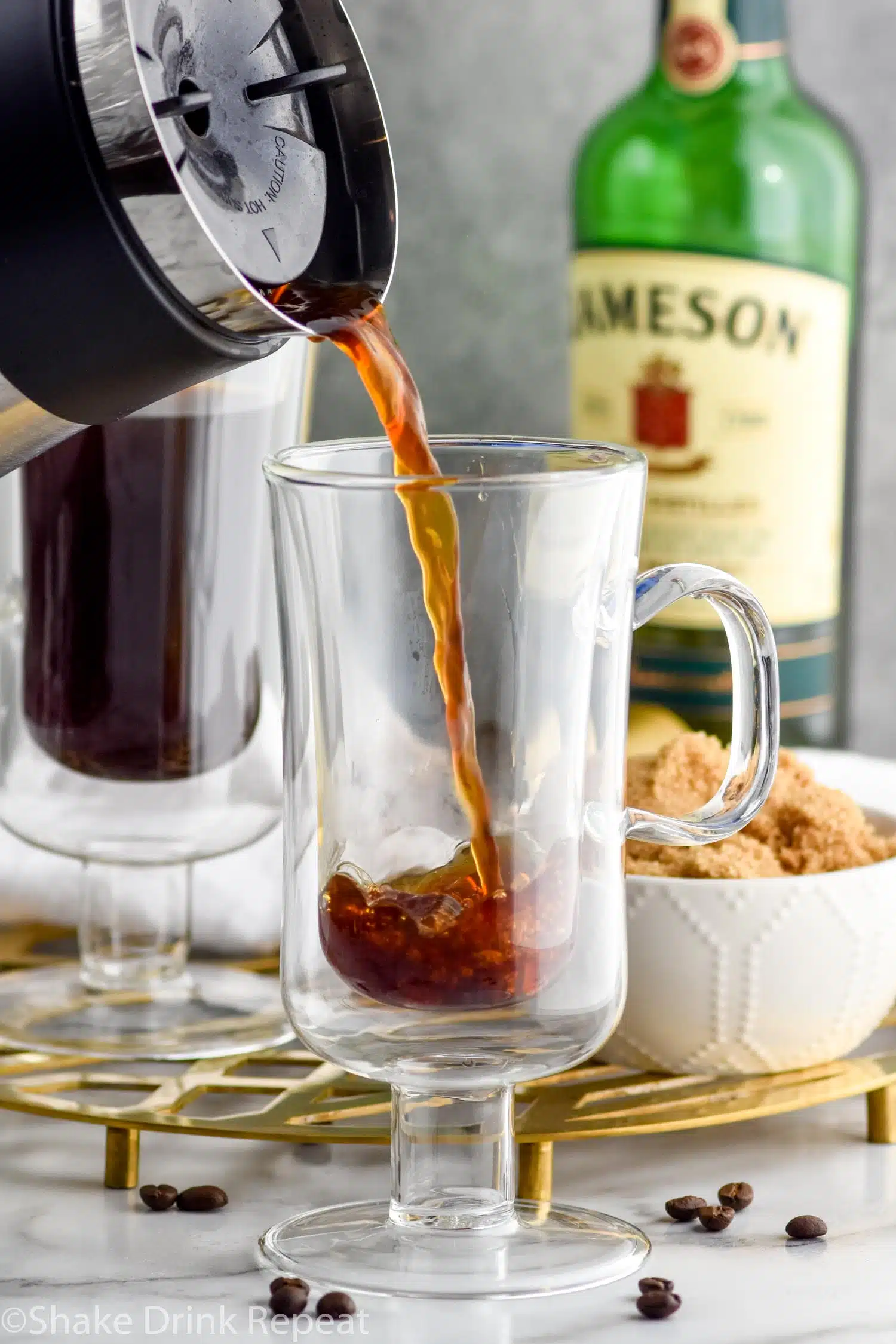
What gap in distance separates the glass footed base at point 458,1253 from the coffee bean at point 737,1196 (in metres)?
0.03

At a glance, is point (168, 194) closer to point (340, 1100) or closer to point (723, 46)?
point (340, 1100)

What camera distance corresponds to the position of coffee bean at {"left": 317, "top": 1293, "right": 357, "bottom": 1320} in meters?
0.52

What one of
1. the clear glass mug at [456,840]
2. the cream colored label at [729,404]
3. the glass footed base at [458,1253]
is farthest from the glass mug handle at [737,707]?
the cream colored label at [729,404]

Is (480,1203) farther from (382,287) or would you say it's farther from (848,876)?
(382,287)

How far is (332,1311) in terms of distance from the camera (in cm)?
52

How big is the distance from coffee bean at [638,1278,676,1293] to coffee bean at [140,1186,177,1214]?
0.15 m

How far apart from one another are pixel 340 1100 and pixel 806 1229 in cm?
16

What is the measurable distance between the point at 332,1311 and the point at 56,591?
31cm

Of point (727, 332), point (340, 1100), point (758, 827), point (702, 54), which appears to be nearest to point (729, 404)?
point (727, 332)

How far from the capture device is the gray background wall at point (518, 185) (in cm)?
121

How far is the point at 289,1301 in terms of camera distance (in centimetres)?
52

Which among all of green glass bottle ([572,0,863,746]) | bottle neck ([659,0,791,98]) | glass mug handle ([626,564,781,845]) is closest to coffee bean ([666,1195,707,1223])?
glass mug handle ([626,564,781,845])

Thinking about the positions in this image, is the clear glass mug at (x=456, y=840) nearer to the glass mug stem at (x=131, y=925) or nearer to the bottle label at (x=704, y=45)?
the glass mug stem at (x=131, y=925)

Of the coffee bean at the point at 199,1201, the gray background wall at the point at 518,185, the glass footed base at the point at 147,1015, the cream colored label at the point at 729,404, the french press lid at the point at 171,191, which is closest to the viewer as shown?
the french press lid at the point at 171,191
